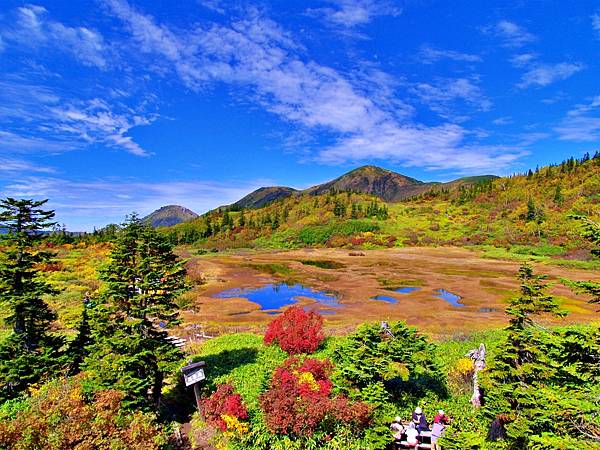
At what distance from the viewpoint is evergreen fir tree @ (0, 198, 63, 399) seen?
1555 cm

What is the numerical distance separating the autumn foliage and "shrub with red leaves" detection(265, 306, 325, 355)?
433 inches

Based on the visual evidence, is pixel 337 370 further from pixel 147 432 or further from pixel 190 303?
pixel 190 303

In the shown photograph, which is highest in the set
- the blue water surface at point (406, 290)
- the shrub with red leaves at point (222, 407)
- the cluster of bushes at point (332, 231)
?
the cluster of bushes at point (332, 231)

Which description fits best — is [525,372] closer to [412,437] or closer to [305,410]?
[412,437]

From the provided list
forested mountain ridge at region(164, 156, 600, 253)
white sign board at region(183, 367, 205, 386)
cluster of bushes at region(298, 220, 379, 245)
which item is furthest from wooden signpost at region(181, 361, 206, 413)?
cluster of bushes at region(298, 220, 379, 245)

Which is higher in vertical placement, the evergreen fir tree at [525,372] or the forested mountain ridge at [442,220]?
the forested mountain ridge at [442,220]

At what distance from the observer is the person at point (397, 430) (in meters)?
13.2

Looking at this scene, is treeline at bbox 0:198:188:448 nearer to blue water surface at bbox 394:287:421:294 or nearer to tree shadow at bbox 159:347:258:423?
tree shadow at bbox 159:347:258:423

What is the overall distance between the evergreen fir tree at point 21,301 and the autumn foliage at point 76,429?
5.91 metres

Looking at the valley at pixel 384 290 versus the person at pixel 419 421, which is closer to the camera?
the person at pixel 419 421

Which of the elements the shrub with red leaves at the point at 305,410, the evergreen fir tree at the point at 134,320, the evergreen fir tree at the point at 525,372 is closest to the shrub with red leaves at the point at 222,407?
the shrub with red leaves at the point at 305,410

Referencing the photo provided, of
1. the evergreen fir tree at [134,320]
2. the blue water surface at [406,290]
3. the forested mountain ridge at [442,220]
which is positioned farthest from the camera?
the forested mountain ridge at [442,220]

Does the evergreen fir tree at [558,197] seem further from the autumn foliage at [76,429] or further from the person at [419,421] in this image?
the autumn foliage at [76,429]

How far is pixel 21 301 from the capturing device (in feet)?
50.9
